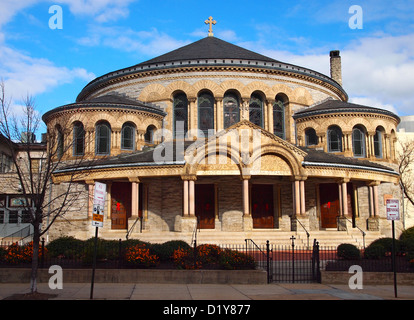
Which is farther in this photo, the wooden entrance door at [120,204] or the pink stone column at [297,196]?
the wooden entrance door at [120,204]

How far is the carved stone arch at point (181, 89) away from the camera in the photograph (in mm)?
37062

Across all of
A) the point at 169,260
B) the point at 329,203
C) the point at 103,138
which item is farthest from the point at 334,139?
the point at 169,260

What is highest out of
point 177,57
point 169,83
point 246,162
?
point 177,57

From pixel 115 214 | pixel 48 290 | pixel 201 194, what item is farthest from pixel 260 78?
pixel 48 290

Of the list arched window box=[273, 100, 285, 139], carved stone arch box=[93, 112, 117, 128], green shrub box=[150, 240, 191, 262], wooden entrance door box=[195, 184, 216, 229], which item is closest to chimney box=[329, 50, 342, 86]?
arched window box=[273, 100, 285, 139]

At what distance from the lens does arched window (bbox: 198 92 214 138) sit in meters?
36.9

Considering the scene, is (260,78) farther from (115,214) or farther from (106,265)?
(106,265)

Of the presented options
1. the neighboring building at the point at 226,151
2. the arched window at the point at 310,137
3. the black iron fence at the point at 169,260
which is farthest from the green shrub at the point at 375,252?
the arched window at the point at 310,137

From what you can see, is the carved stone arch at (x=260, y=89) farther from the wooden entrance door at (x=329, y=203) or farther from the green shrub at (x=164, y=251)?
the green shrub at (x=164, y=251)

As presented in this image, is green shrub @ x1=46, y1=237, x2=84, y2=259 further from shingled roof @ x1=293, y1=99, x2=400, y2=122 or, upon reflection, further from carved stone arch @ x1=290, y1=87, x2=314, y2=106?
carved stone arch @ x1=290, y1=87, x2=314, y2=106

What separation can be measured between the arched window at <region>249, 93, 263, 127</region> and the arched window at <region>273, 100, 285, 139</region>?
4.15ft

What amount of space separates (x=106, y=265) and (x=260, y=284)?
582cm

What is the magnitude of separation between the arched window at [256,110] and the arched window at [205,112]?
123 inches

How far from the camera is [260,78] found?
37844 mm
